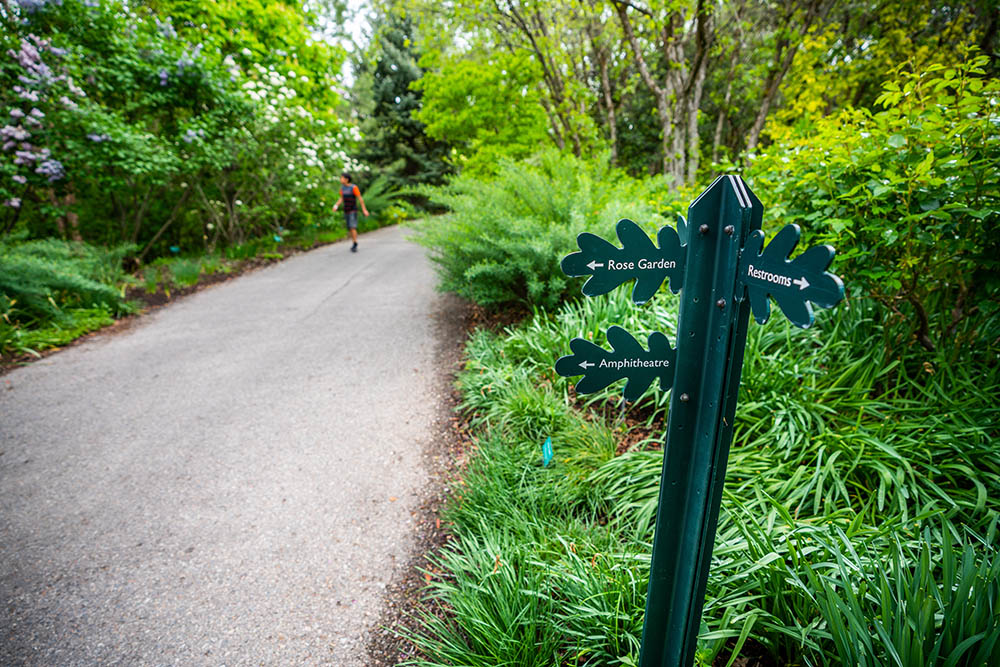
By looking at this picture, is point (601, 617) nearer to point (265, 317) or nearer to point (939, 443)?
point (939, 443)

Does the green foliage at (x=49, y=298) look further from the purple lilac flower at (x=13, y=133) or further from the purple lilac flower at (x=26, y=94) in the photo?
the purple lilac flower at (x=26, y=94)

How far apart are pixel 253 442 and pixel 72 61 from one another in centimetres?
647

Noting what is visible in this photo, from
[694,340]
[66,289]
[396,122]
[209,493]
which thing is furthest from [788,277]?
[396,122]

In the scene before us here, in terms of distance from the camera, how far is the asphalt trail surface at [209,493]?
1921mm

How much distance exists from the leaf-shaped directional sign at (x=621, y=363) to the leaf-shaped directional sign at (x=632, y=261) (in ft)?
0.36

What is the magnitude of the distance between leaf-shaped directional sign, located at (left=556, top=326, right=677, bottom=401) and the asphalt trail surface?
5.47 ft

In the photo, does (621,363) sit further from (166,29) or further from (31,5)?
(166,29)

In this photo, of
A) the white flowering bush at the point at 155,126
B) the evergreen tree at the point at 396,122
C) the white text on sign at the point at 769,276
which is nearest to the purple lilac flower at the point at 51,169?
the white flowering bush at the point at 155,126

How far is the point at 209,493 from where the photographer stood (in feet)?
8.79

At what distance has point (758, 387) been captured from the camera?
2.66 meters

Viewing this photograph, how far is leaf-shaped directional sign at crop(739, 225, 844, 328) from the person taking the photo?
70cm

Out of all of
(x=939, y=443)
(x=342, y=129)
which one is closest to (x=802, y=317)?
(x=939, y=443)

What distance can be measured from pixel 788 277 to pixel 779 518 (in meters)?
1.70

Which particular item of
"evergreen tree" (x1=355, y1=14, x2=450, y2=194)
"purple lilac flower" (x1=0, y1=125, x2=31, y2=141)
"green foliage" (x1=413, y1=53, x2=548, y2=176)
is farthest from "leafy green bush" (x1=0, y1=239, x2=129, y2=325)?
"evergreen tree" (x1=355, y1=14, x2=450, y2=194)
